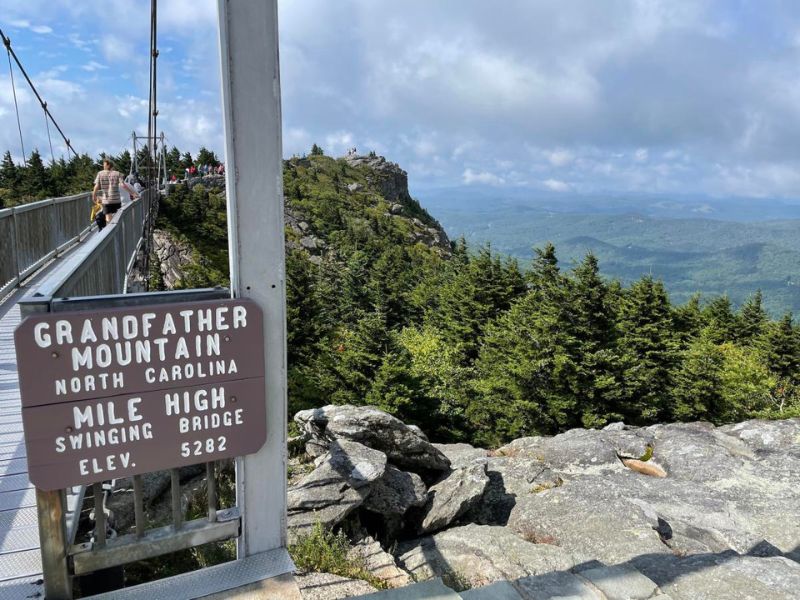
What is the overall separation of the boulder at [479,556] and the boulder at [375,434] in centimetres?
245

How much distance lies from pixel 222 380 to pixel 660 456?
14.4 metres

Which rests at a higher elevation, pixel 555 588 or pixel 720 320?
pixel 555 588

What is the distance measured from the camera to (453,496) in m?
10.1

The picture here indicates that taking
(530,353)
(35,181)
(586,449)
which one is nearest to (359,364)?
(530,353)

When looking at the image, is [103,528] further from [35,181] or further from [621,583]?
[35,181]

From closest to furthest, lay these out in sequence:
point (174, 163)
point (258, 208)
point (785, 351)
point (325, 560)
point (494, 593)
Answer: point (258, 208)
point (494, 593)
point (325, 560)
point (785, 351)
point (174, 163)

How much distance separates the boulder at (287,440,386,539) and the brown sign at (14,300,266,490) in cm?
374

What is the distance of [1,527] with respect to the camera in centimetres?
422

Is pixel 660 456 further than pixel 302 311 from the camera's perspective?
No

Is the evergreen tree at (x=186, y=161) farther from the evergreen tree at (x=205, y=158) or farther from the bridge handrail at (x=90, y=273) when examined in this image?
the bridge handrail at (x=90, y=273)

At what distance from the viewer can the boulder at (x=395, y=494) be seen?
923cm

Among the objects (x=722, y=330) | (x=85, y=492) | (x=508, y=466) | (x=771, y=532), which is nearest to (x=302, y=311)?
(x=508, y=466)

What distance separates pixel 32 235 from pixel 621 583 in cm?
1187

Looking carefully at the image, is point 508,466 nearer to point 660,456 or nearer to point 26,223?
point 660,456
